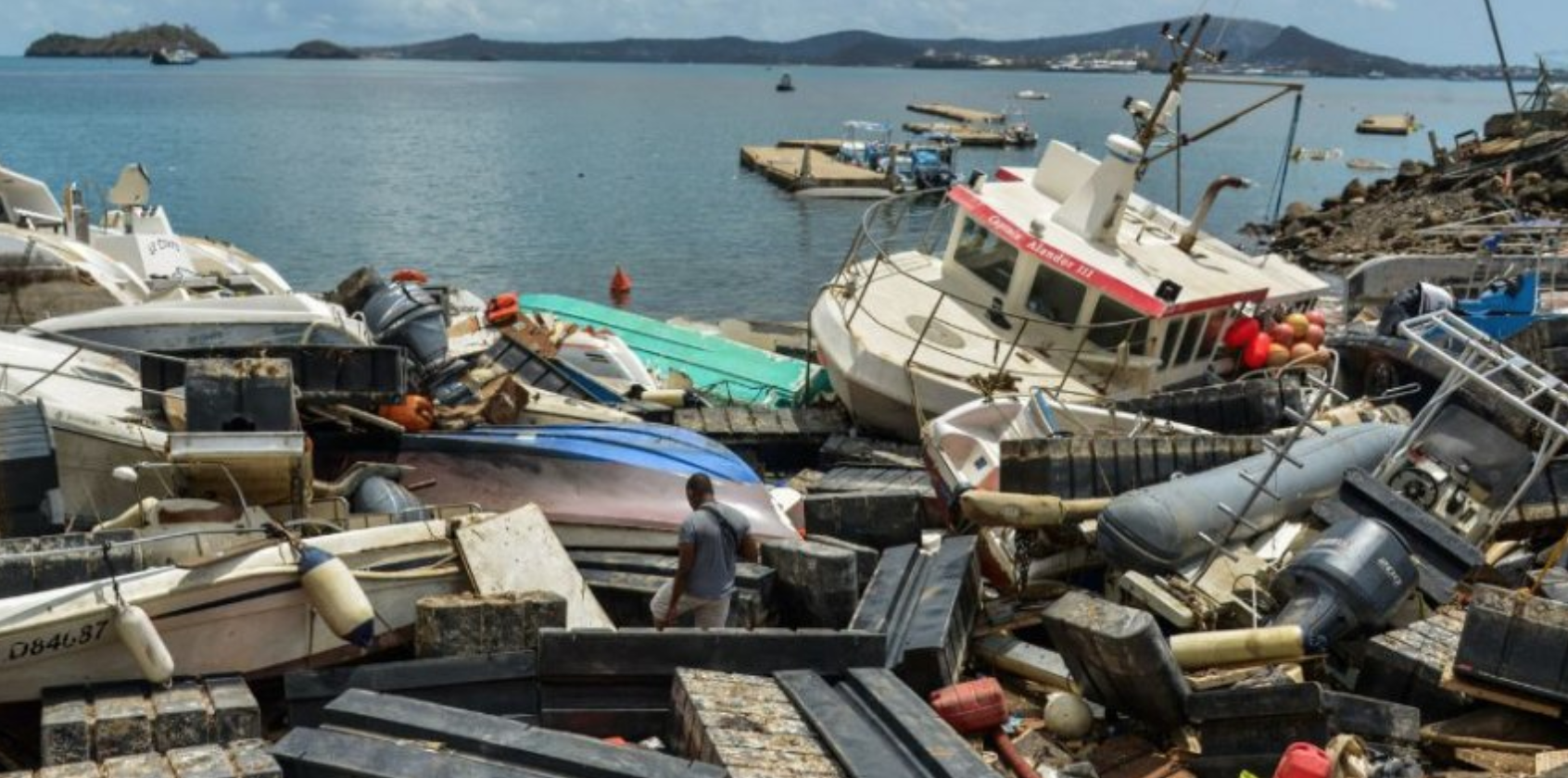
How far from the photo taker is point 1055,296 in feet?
48.9

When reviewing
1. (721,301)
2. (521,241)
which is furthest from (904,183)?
(721,301)

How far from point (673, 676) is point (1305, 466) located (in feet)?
16.7

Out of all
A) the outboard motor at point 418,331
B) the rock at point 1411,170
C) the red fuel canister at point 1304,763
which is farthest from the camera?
the rock at point 1411,170

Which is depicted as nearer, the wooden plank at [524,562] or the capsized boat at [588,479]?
the wooden plank at [524,562]

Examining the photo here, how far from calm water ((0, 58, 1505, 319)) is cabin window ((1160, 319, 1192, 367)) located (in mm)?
20164

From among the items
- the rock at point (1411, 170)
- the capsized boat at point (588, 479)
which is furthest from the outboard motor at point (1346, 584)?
the rock at point (1411, 170)

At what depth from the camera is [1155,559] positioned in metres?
9.20

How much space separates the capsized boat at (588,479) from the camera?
9.99 m

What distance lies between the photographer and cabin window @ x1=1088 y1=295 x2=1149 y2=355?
14375 mm

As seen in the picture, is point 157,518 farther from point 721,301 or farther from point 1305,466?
point 721,301

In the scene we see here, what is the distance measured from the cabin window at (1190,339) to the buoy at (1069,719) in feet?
23.8

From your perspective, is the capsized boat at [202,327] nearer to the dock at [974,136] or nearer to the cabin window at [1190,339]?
the cabin window at [1190,339]

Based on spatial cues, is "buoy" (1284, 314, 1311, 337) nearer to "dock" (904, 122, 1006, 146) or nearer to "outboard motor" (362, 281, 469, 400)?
"outboard motor" (362, 281, 469, 400)

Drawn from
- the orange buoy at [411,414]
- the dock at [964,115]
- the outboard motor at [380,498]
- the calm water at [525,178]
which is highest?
the orange buoy at [411,414]
